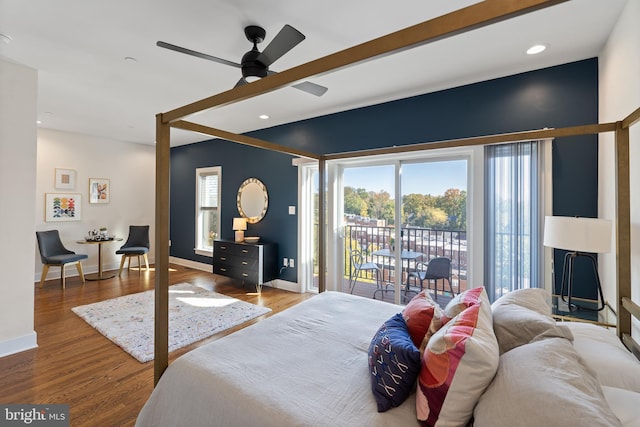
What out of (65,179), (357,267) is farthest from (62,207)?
(357,267)

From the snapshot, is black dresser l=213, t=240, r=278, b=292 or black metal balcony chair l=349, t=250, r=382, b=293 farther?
black dresser l=213, t=240, r=278, b=292

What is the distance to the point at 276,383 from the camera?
122 centimetres

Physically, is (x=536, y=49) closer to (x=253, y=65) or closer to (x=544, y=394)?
(x=253, y=65)

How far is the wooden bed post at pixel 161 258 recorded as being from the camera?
58.7 inches

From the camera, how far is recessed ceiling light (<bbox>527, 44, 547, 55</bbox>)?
7.51ft

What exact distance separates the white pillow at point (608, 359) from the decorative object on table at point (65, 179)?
6.90m

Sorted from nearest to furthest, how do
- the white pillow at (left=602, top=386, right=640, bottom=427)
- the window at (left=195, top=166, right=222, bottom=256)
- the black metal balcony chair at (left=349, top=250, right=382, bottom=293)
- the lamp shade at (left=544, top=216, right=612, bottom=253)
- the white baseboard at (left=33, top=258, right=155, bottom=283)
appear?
1. the white pillow at (left=602, top=386, right=640, bottom=427)
2. the lamp shade at (left=544, top=216, right=612, bottom=253)
3. the black metal balcony chair at (left=349, top=250, right=382, bottom=293)
4. the white baseboard at (left=33, top=258, right=155, bottom=283)
5. the window at (left=195, top=166, right=222, bottom=256)

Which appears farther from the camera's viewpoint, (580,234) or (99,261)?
(99,261)

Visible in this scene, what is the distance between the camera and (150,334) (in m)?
2.90

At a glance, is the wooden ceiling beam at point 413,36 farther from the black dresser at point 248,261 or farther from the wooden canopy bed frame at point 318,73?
the black dresser at point 248,261

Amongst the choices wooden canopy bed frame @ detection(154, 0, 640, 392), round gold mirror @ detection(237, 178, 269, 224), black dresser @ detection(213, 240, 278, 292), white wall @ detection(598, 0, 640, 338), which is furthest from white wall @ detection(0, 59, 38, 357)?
white wall @ detection(598, 0, 640, 338)

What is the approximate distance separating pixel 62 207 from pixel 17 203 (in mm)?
3004

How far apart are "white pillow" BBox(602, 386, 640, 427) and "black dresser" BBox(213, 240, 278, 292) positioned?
3.96 m

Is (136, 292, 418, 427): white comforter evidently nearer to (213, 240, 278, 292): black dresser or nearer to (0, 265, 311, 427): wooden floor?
(0, 265, 311, 427): wooden floor
